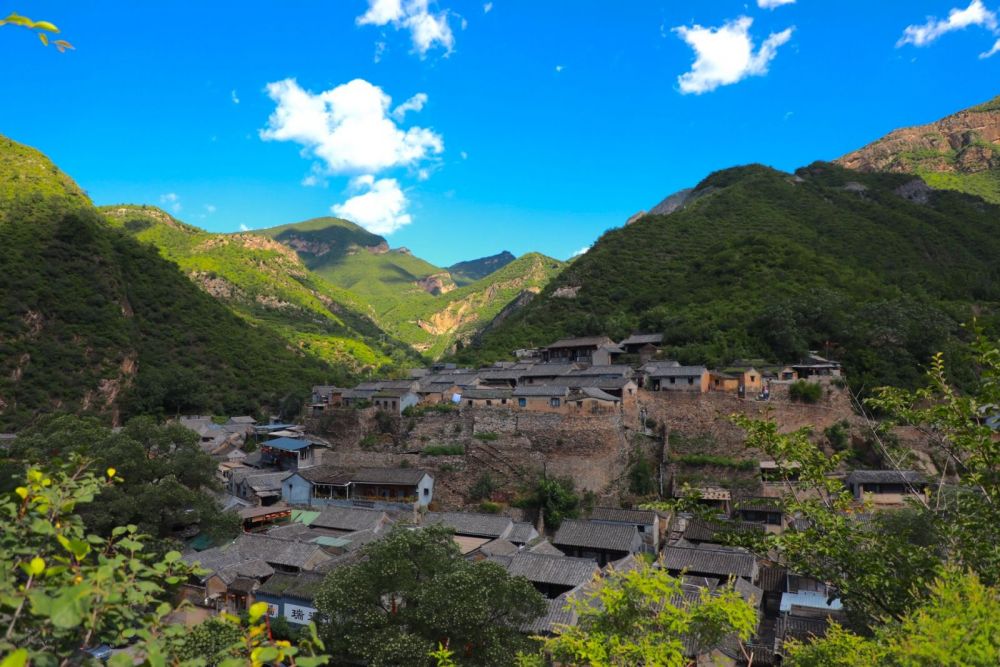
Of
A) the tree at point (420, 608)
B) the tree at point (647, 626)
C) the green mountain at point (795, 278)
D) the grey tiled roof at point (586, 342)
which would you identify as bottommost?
the tree at point (420, 608)

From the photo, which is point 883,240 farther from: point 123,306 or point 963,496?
point 123,306

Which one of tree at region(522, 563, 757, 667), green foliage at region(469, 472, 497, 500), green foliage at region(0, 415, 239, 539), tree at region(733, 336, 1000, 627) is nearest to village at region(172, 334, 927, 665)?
green foliage at region(469, 472, 497, 500)

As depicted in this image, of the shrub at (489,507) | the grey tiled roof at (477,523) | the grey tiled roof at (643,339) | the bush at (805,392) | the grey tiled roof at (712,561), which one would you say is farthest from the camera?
the grey tiled roof at (643,339)

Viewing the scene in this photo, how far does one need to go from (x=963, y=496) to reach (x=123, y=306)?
245ft

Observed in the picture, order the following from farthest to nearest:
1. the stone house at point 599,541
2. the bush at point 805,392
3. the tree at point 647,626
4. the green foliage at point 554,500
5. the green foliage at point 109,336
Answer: the green foliage at point 109,336, the bush at point 805,392, the green foliage at point 554,500, the stone house at point 599,541, the tree at point 647,626

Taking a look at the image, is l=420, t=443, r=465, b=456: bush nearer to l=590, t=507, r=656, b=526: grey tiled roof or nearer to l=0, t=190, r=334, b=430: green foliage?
l=590, t=507, r=656, b=526: grey tiled roof

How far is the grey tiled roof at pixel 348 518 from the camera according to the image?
30.9 m

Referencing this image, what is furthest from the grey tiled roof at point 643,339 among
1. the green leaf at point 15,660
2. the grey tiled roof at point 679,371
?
the green leaf at point 15,660

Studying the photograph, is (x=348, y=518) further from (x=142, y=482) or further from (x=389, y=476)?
(x=142, y=482)

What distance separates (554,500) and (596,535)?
420 centimetres

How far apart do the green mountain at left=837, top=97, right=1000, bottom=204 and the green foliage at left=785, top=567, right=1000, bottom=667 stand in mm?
116271

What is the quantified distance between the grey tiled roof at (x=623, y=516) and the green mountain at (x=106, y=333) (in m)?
35.1

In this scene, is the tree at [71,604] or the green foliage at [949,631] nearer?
the tree at [71,604]

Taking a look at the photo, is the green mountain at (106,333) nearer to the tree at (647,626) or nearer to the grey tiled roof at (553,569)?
the grey tiled roof at (553,569)
